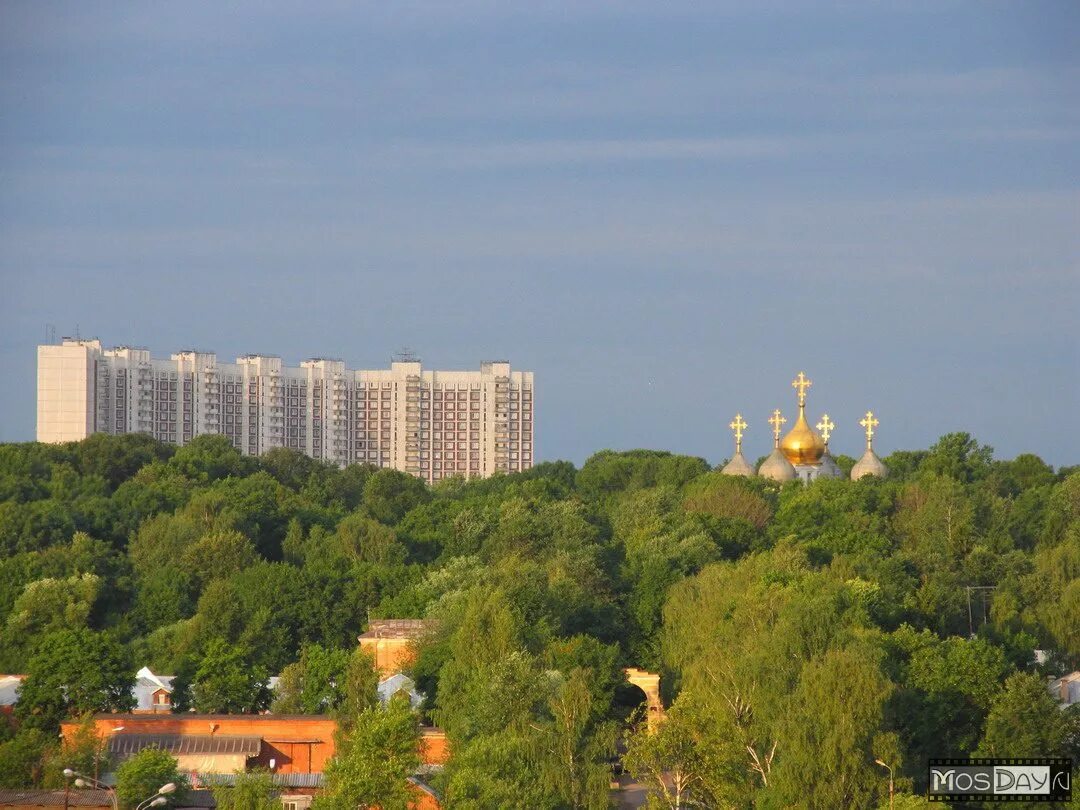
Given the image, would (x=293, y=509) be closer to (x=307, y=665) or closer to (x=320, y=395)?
(x=307, y=665)

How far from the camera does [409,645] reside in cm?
4381

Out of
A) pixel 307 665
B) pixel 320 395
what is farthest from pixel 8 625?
pixel 320 395

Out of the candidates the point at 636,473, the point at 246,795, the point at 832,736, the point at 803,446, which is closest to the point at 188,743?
the point at 246,795

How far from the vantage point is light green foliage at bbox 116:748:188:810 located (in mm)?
32312

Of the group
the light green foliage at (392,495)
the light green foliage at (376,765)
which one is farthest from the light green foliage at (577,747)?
the light green foliage at (392,495)

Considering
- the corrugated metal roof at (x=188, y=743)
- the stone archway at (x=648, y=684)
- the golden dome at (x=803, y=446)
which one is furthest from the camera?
the golden dome at (x=803, y=446)

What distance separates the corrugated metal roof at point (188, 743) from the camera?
121 ft

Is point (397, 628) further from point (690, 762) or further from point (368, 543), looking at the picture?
point (368, 543)

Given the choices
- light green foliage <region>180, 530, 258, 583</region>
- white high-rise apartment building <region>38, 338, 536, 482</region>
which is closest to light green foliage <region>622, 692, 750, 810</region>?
light green foliage <region>180, 530, 258, 583</region>

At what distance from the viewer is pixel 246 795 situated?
3120cm

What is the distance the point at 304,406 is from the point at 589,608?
2606 inches

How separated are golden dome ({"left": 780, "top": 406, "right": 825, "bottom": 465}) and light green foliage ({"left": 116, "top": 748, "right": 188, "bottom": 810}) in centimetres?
3925

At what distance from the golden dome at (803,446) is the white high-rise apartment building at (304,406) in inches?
1429

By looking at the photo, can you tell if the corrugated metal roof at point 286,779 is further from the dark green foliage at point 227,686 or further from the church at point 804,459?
the church at point 804,459
